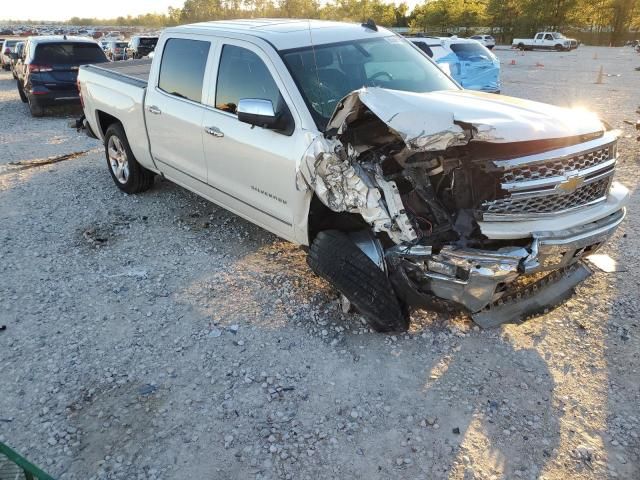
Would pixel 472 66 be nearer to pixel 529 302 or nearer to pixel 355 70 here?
pixel 355 70

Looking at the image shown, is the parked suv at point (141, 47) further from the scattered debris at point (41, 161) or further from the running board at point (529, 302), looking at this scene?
the running board at point (529, 302)

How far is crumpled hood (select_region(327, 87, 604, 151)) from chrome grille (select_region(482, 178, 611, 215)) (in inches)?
13.4

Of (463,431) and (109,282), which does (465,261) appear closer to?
(463,431)

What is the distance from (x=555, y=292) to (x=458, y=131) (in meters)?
1.35

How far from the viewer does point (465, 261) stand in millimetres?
2885

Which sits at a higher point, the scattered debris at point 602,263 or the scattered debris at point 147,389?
the scattered debris at point 602,263

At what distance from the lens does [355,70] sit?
4.03 m

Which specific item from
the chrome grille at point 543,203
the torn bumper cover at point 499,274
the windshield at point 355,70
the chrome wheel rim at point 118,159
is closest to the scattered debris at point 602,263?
the torn bumper cover at point 499,274

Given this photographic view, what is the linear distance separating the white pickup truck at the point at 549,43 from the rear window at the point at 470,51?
35.0m

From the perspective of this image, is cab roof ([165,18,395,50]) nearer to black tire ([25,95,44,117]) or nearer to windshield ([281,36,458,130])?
windshield ([281,36,458,130])

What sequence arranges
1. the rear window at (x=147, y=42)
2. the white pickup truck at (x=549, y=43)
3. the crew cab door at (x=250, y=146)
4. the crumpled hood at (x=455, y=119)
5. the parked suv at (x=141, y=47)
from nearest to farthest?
the crumpled hood at (x=455, y=119), the crew cab door at (x=250, y=146), the parked suv at (x=141, y=47), the rear window at (x=147, y=42), the white pickup truck at (x=549, y=43)

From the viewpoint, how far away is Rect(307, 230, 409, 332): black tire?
3248 mm

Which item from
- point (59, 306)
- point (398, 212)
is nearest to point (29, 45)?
point (59, 306)

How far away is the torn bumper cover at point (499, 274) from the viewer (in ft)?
9.43
